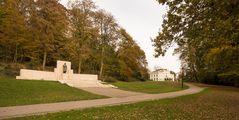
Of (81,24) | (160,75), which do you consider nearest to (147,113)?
(81,24)

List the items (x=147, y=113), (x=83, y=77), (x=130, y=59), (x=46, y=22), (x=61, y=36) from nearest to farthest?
(x=147, y=113) < (x=83, y=77) < (x=46, y=22) < (x=61, y=36) < (x=130, y=59)

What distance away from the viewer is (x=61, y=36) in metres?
44.3

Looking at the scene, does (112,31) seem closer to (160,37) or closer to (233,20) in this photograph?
(160,37)

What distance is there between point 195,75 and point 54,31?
41421 millimetres

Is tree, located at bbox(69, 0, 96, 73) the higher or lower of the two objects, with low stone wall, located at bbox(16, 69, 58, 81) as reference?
higher

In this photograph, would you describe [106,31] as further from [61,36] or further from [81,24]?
[61,36]

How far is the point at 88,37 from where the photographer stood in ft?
147

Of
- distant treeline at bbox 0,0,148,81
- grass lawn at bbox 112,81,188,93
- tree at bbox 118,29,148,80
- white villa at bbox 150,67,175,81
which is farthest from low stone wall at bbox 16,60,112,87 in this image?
white villa at bbox 150,67,175,81

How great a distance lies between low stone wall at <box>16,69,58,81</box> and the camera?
30.6 meters

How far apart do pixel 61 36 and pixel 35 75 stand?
43.7 ft

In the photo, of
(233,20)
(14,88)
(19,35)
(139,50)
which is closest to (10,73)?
(19,35)

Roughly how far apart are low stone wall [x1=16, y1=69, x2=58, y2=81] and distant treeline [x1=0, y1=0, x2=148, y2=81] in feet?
20.4

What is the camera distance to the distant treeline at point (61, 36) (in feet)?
126

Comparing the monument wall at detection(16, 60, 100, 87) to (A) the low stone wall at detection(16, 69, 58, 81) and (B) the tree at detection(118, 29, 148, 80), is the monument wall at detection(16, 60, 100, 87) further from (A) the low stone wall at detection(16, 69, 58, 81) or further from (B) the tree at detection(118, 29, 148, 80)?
(B) the tree at detection(118, 29, 148, 80)
